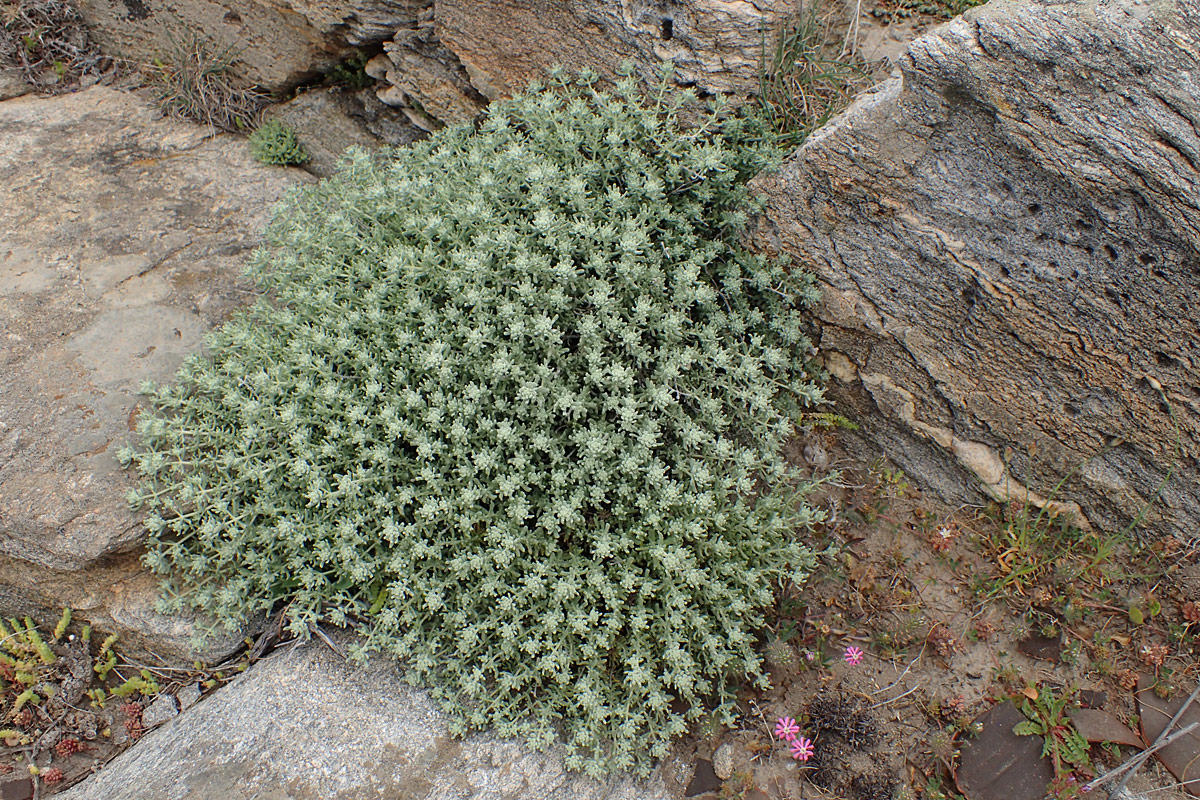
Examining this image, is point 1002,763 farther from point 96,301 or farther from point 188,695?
point 96,301

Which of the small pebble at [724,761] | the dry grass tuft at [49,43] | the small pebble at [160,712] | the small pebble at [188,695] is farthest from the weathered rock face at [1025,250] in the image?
the dry grass tuft at [49,43]

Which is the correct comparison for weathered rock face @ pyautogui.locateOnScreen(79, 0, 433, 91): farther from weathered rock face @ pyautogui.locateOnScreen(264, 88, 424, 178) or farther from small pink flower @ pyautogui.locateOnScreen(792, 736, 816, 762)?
small pink flower @ pyautogui.locateOnScreen(792, 736, 816, 762)

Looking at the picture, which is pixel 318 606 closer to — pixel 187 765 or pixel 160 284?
pixel 187 765

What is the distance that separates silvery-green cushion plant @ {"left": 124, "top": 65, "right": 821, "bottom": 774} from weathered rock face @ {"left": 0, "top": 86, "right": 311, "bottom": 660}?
25 cm

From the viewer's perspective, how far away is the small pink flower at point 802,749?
358 cm

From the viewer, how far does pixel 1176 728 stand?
3.32m

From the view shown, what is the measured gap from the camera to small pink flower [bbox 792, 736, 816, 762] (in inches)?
141

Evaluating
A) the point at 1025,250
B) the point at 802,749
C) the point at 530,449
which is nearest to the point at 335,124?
the point at 530,449

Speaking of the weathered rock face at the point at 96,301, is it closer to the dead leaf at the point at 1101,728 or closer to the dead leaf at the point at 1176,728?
the dead leaf at the point at 1101,728

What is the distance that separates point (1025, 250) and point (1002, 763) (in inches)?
86.2

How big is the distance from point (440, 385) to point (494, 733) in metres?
1.59

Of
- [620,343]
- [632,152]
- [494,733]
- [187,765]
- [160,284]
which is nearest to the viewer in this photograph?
[187,765]

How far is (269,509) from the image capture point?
3736 millimetres

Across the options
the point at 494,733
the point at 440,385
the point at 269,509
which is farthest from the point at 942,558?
the point at 269,509
